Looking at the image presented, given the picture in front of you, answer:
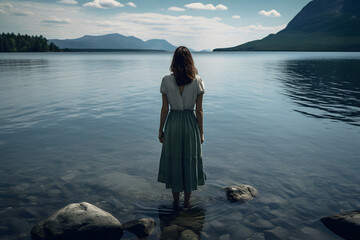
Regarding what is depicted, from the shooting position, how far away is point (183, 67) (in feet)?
18.6

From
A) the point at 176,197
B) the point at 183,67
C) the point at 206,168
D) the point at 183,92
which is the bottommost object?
the point at 206,168

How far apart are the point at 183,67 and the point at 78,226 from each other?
13.0 feet

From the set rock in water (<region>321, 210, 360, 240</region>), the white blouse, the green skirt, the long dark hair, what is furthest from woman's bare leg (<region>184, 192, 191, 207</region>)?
rock in water (<region>321, 210, 360, 240</region>)

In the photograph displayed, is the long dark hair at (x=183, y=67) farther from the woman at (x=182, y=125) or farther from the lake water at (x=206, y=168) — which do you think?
the lake water at (x=206, y=168)

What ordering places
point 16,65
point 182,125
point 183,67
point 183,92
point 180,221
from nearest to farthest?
1. point 183,67
2. point 183,92
3. point 182,125
4. point 180,221
5. point 16,65

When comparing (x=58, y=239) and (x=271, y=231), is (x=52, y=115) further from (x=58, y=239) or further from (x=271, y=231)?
(x=271, y=231)

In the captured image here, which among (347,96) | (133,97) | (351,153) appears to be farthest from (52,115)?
(347,96)

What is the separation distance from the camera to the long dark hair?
5.66 metres

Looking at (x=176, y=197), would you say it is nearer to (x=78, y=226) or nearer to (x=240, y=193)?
(x=240, y=193)

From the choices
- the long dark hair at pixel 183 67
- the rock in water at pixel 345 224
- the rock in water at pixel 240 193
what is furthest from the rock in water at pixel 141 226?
the rock in water at pixel 345 224

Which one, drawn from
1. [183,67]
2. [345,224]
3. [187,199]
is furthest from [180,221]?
[345,224]

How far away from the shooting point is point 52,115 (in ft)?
58.2

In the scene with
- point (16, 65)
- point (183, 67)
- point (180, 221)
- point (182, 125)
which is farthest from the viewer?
point (16, 65)

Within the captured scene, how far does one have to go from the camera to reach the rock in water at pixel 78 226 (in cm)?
559
